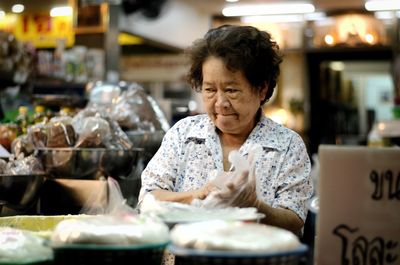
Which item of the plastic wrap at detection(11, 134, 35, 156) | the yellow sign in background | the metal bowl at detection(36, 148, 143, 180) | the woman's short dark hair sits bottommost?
the metal bowl at detection(36, 148, 143, 180)

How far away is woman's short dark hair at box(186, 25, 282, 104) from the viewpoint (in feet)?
6.88

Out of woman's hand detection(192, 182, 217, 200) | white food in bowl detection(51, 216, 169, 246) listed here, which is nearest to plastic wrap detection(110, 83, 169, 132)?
woman's hand detection(192, 182, 217, 200)

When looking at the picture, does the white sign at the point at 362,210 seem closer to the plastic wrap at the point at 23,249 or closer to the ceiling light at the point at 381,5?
the plastic wrap at the point at 23,249

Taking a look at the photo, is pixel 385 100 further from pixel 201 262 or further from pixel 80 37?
pixel 201 262

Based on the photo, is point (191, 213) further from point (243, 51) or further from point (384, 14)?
point (384, 14)

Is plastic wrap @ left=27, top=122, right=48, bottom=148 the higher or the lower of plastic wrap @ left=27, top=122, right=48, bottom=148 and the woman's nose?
the lower

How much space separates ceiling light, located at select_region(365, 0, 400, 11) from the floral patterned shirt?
754 centimetres

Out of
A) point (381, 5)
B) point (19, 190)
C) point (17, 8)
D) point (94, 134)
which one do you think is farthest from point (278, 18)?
point (19, 190)

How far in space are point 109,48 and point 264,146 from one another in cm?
556

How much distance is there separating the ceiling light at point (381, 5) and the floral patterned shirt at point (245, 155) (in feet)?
24.7

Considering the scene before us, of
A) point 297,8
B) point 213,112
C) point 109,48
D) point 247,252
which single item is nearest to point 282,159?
point 213,112

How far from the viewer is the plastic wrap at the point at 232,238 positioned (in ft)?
3.76

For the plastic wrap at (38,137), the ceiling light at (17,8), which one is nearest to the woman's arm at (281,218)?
the plastic wrap at (38,137)

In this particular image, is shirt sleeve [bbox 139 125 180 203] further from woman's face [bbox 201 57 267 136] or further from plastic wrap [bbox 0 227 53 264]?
plastic wrap [bbox 0 227 53 264]
